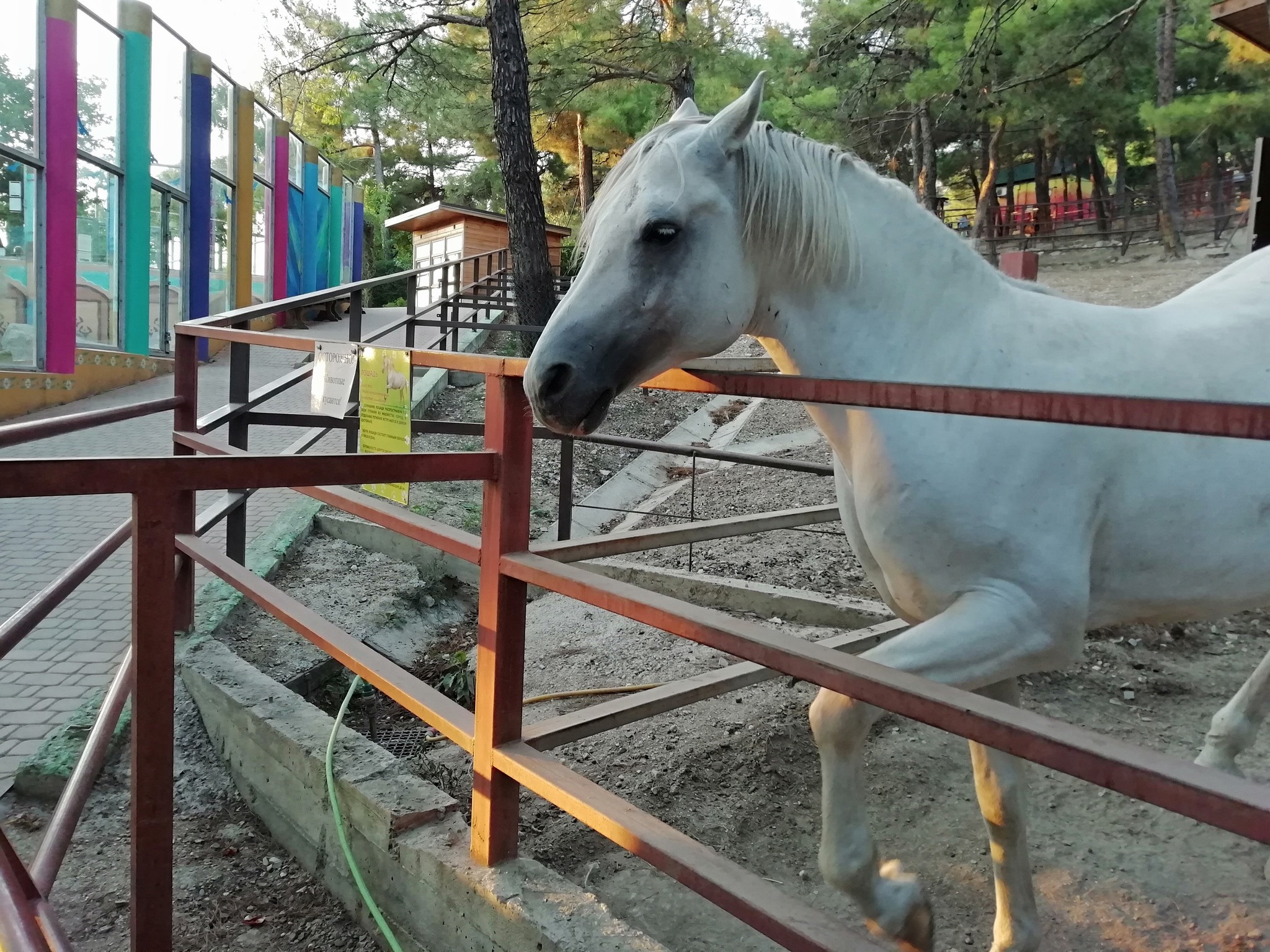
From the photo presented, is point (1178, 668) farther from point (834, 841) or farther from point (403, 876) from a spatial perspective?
point (403, 876)

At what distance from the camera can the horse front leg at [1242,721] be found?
262cm

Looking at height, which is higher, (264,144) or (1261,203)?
(264,144)

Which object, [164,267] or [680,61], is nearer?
[680,61]

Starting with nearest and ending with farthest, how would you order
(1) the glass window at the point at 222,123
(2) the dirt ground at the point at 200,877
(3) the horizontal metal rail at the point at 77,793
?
(3) the horizontal metal rail at the point at 77,793 < (2) the dirt ground at the point at 200,877 < (1) the glass window at the point at 222,123

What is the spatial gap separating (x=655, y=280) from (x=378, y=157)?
42025 mm

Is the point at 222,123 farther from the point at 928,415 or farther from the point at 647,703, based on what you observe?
the point at 928,415

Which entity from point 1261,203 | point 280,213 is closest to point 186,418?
point 1261,203

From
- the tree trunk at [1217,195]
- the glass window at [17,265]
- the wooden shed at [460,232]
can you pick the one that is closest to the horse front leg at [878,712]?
the glass window at [17,265]

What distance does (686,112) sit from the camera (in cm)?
225

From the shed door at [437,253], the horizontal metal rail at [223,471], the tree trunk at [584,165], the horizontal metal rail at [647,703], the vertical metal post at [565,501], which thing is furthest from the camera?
the tree trunk at [584,165]

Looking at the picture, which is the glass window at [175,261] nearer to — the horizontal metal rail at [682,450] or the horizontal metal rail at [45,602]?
the horizontal metal rail at [682,450]

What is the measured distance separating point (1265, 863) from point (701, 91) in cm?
1390

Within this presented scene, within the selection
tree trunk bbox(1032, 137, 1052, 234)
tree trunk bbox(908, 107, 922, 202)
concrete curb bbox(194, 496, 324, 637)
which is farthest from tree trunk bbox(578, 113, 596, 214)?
concrete curb bbox(194, 496, 324, 637)

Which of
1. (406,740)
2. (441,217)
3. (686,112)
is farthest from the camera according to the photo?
(441,217)
